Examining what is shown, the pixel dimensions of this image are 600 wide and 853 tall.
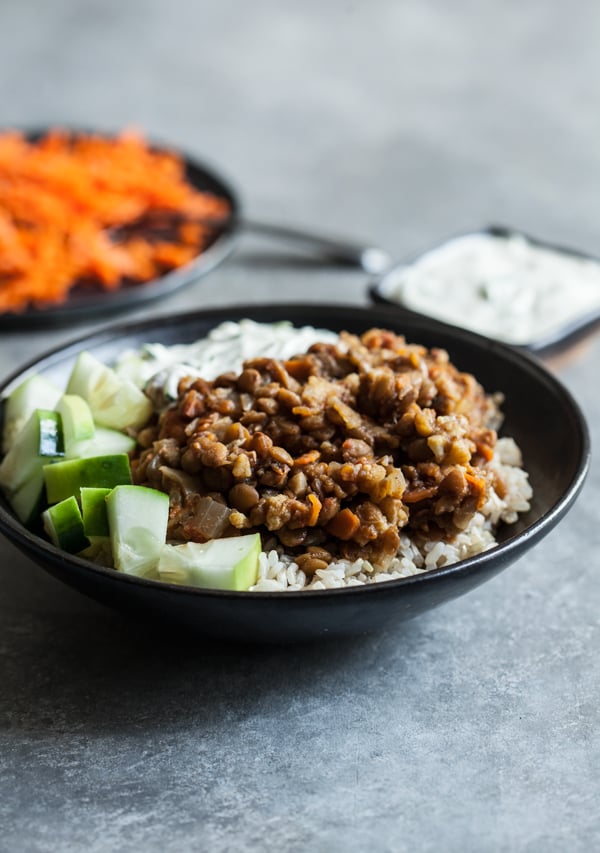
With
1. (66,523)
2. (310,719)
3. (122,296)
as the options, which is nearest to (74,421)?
(66,523)

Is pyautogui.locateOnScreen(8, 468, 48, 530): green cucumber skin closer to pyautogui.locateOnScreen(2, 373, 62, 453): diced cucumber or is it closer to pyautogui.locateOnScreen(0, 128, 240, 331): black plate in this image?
pyautogui.locateOnScreen(2, 373, 62, 453): diced cucumber

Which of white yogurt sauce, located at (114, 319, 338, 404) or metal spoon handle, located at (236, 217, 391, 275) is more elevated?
white yogurt sauce, located at (114, 319, 338, 404)

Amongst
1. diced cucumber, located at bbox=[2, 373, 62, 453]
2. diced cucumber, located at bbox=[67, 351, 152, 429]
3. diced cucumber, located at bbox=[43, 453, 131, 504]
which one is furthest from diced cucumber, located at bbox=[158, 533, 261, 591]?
diced cucumber, located at bbox=[2, 373, 62, 453]

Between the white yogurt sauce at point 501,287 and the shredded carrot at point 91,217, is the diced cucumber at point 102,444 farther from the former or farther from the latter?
the shredded carrot at point 91,217

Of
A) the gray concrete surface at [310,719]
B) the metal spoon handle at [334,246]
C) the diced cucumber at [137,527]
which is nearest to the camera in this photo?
the gray concrete surface at [310,719]

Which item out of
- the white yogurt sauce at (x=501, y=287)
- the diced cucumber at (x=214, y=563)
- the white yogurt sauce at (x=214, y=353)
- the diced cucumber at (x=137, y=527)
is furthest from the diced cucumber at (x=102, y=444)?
the white yogurt sauce at (x=501, y=287)

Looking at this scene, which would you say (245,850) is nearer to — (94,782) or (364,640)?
(94,782)
